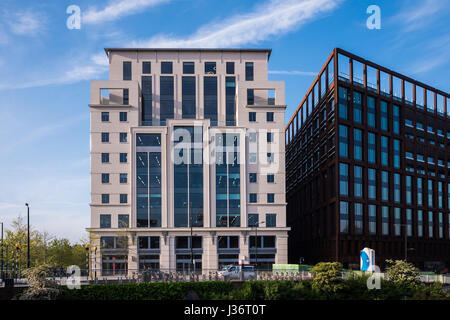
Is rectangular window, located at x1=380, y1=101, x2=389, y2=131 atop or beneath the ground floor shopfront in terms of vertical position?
atop

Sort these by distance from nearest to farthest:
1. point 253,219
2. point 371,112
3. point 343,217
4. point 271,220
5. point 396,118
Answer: point 253,219 → point 271,220 → point 343,217 → point 371,112 → point 396,118

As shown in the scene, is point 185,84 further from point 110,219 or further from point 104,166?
point 110,219

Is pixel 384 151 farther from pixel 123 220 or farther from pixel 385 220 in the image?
pixel 123 220

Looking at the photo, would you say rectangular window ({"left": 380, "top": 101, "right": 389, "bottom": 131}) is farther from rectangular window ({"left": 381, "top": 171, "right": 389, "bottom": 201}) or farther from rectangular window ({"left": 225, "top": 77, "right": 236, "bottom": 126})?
rectangular window ({"left": 225, "top": 77, "right": 236, "bottom": 126})

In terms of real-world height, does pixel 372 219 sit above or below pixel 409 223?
above

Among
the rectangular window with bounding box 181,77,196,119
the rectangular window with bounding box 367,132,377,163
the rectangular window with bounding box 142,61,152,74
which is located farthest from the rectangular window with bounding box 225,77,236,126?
the rectangular window with bounding box 367,132,377,163

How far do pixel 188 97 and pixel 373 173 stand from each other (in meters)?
33.3

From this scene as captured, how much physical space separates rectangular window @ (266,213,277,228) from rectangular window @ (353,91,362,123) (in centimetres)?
2112

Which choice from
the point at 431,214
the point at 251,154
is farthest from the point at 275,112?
the point at 431,214

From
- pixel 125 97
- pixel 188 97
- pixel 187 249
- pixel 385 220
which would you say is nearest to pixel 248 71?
pixel 188 97

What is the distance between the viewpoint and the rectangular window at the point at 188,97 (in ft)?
272

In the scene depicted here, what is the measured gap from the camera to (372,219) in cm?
8606

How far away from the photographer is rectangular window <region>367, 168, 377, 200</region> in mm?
86250
